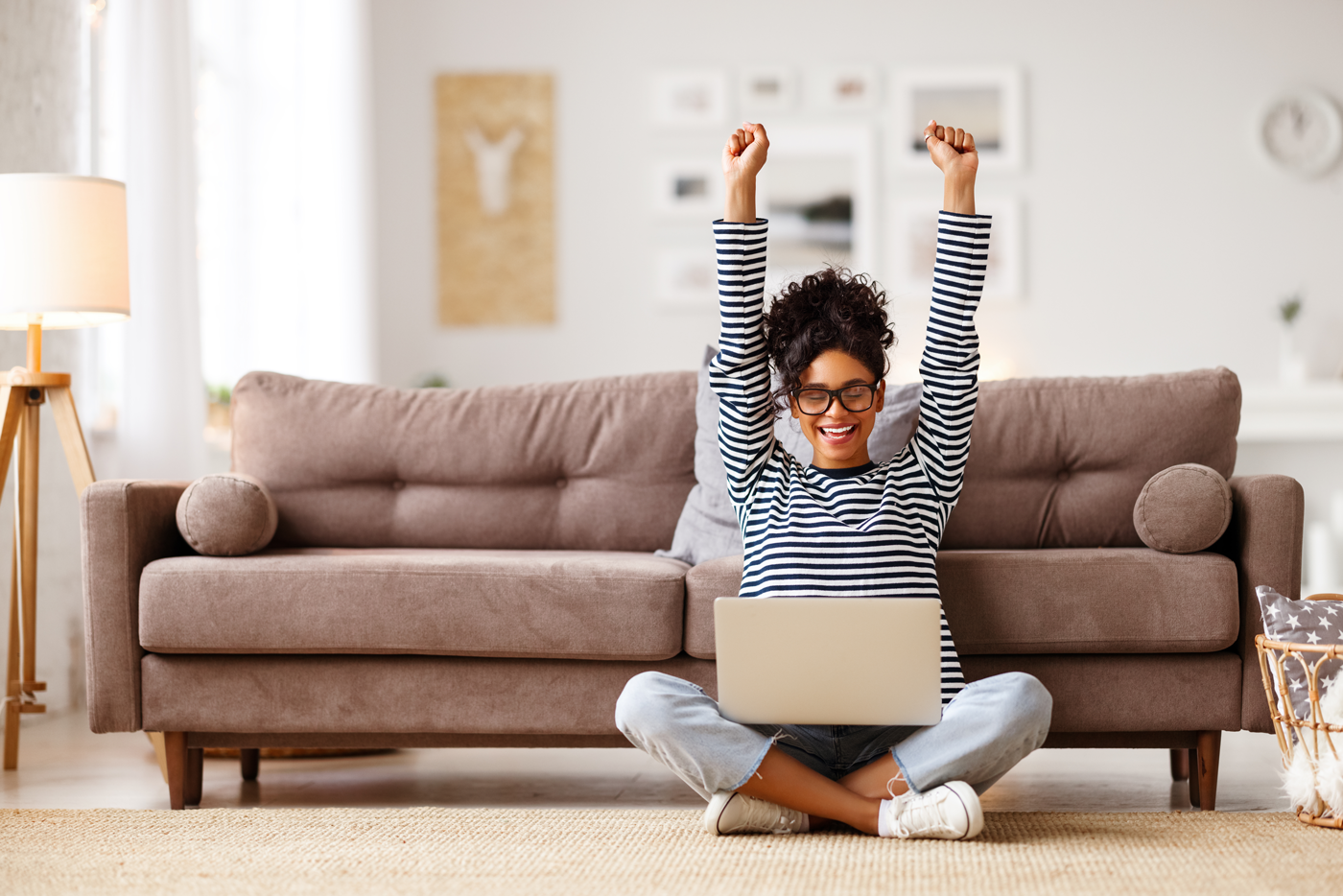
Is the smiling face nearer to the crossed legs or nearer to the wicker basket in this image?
the crossed legs

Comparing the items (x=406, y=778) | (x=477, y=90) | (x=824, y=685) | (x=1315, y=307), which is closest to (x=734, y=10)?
(x=477, y=90)

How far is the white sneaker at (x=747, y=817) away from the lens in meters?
1.68

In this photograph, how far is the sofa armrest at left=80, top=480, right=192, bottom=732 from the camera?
6.63 ft

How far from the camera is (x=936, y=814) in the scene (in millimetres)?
1600

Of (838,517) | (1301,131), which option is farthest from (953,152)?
(1301,131)

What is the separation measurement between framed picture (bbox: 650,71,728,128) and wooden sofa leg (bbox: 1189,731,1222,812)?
3.70 meters

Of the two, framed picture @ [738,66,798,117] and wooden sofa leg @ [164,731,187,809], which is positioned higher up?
framed picture @ [738,66,798,117]

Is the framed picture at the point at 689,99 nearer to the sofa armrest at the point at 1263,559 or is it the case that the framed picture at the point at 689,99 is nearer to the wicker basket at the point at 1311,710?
the sofa armrest at the point at 1263,559

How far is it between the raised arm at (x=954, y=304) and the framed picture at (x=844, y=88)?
345 centimetres

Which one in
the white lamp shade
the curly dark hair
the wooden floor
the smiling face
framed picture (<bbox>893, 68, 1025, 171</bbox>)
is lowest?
the wooden floor

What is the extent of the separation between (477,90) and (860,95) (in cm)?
158

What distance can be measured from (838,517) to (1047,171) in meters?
3.77

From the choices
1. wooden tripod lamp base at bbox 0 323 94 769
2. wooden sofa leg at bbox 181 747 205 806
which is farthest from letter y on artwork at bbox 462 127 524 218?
wooden sofa leg at bbox 181 747 205 806

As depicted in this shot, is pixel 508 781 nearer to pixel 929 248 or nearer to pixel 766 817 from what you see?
pixel 766 817
